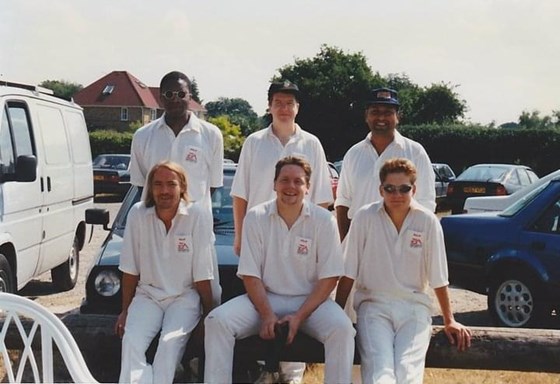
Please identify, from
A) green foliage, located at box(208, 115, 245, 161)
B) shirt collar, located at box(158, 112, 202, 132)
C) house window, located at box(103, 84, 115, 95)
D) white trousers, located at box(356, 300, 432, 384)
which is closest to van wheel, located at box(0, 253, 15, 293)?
shirt collar, located at box(158, 112, 202, 132)

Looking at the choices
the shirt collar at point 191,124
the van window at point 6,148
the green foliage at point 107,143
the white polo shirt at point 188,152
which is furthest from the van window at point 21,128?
the green foliage at point 107,143

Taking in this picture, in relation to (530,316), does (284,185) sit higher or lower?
higher

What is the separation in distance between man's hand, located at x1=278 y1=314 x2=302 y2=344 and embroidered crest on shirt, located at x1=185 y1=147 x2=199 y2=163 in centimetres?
141

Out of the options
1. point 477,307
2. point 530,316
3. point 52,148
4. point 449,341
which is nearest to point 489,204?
point 477,307

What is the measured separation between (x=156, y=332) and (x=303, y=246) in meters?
0.99

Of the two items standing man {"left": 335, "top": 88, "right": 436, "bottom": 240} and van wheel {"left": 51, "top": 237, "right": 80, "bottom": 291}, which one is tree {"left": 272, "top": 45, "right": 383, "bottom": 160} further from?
standing man {"left": 335, "top": 88, "right": 436, "bottom": 240}

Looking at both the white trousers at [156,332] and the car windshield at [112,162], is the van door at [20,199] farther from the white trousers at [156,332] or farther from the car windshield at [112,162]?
the car windshield at [112,162]

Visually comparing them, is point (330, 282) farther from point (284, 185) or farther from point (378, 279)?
point (284, 185)

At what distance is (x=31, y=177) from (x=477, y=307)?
570cm

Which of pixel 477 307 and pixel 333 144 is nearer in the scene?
pixel 477 307

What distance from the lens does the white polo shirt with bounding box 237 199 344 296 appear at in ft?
14.5

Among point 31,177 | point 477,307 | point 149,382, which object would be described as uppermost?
point 31,177

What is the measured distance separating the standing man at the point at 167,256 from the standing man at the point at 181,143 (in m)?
0.46

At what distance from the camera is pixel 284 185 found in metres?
4.42
